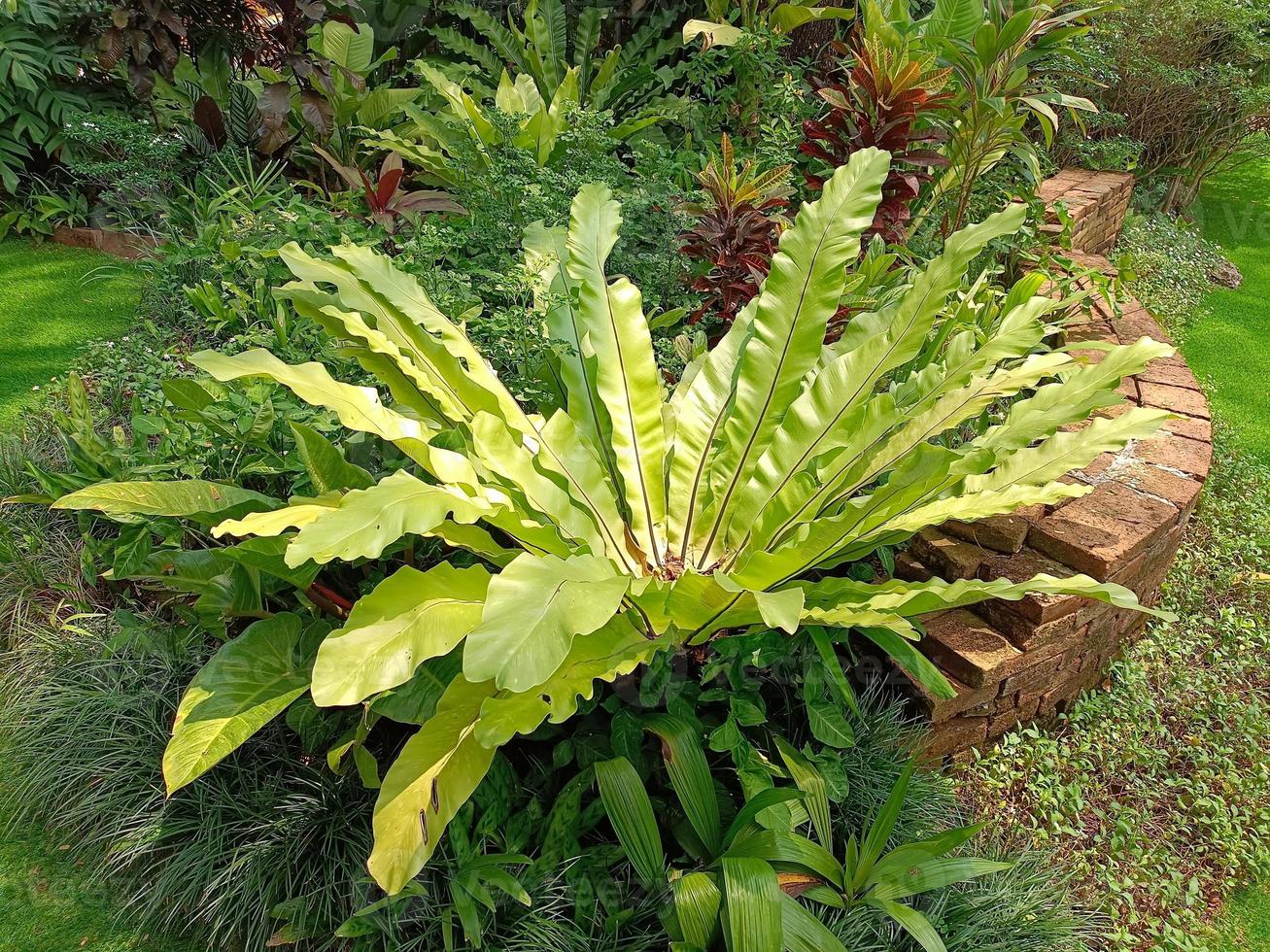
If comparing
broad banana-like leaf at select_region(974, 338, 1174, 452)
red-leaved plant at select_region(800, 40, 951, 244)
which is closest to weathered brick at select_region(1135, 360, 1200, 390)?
red-leaved plant at select_region(800, 40, 951, 244)

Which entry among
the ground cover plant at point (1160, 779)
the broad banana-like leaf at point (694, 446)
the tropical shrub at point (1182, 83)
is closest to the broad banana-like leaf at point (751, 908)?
the broad banana-like leaf at point (694, 446)

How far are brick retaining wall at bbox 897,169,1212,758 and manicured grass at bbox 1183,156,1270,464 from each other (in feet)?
5.27

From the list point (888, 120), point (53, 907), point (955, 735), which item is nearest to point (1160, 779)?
point (955, 735)

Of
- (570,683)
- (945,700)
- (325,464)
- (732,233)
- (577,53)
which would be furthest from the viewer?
(577,53)

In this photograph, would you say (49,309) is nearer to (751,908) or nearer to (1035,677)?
(751,908)

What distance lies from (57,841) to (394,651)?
1357 millimetres

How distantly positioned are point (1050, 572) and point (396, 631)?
1.88 meters

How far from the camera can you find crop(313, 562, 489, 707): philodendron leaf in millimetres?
1400

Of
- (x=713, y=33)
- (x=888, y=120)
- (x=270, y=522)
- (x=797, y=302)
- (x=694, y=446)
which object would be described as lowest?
(x=694, y=446)

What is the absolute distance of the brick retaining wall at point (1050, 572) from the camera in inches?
91.9

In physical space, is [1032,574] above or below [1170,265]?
above

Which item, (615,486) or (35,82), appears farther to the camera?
(35,82)

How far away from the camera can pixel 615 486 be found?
2188 mm

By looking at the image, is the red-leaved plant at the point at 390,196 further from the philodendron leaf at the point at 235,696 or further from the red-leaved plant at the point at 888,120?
the philodendron leaf at the point at 235,696
